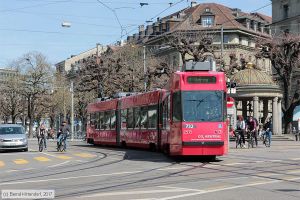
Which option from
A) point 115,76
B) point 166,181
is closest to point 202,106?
point 166,181

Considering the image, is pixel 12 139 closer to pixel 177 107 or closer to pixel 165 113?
pixel 165 113

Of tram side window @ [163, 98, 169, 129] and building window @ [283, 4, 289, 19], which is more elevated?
building window @ [283, 4, 289, 19]

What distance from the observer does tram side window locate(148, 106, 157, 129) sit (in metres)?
26.1

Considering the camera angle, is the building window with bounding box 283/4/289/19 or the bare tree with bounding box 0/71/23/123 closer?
the bare tree with bounding box 0/71/23/123

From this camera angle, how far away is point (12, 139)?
31031 millimetres

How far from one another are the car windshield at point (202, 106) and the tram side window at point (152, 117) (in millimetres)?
6363

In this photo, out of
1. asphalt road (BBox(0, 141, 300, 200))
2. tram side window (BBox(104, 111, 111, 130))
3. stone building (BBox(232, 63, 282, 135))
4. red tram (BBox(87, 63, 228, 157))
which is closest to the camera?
asphalt road (BBox(0, 141, 300, 200))

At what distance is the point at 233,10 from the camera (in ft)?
321

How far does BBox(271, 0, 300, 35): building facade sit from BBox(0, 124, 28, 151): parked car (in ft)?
192

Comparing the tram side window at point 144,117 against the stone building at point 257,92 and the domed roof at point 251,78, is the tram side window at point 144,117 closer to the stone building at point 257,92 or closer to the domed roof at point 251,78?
the stone building at point 257,92

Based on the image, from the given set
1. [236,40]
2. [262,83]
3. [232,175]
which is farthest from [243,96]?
[236,40]

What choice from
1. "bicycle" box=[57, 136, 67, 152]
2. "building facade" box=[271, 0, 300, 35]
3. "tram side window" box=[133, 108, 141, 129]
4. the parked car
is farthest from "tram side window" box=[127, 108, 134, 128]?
"building facade" box=[271, 0, 300, 35]

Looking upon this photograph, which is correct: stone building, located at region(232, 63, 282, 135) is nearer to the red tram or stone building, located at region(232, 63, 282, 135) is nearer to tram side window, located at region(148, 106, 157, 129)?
tram side window, located at region(148, 106, 157, 129)

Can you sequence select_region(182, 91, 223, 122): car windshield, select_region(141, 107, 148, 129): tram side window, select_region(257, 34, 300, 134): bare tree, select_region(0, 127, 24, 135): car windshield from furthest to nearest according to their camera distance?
select_region(257, 34, 300, 134): bare tree
select_region(0, 127, 24, 135): car windshield
select_region(141, 107, 148, 129): tram side window
select_region(182, 91, 223, 122): car windshield
